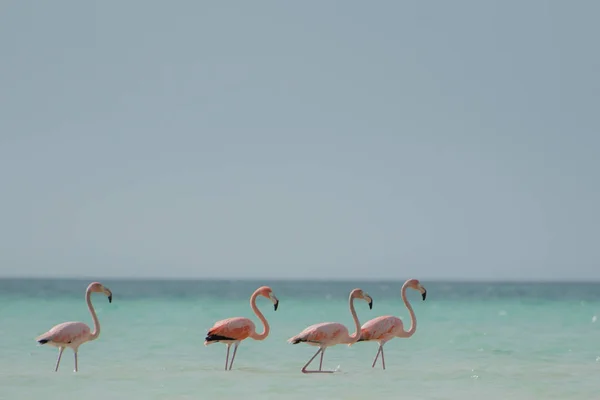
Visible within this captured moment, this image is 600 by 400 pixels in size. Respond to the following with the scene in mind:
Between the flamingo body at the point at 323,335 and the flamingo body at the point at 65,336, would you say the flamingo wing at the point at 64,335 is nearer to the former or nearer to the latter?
the flamingo body at the point at 65,336

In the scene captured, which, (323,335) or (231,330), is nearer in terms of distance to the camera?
(323,335)

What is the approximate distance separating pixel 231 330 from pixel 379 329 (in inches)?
65.5

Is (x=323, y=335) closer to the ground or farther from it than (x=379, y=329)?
closer to the ground

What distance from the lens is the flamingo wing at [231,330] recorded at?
1070 centimetres

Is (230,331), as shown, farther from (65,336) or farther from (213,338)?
(65,336)

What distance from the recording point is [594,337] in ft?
57.6

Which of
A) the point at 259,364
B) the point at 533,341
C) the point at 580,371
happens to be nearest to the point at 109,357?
the point at 259,364

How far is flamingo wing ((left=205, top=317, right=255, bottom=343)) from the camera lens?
1070cm

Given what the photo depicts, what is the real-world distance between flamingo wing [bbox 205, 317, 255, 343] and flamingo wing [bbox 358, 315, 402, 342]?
4.19ft

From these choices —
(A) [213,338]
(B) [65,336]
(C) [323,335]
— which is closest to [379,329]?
(C) [323,335]

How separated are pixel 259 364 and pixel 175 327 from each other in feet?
24.7

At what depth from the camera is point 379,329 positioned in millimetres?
10938

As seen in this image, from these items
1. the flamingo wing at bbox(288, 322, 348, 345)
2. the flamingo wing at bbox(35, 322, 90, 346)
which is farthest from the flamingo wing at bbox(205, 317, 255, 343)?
the flamingo wing at bbox(35, 322, 90, 346)

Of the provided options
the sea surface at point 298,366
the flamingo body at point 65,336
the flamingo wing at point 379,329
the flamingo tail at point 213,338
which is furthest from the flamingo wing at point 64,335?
the flamingo wing at point 379,329
